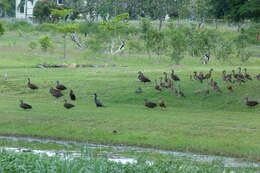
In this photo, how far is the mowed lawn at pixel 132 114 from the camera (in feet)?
65.6

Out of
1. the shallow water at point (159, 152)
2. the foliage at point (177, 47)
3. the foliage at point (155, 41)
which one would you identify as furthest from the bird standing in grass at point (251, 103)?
the foliage at point (155, 41)

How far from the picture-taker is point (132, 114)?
979 inches

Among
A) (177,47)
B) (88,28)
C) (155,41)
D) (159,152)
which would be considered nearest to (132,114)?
(159,152)

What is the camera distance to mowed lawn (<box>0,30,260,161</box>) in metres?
20.0

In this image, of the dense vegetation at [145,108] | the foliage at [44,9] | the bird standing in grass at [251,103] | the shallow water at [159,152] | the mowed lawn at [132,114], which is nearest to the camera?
the shallow water at [159,152]

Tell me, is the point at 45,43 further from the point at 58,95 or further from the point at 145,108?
the point at 145,108

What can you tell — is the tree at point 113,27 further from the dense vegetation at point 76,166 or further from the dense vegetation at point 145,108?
the dense vegetation at point 76,166

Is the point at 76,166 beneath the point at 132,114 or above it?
above

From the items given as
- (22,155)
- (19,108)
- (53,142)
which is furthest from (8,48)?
(22,155)

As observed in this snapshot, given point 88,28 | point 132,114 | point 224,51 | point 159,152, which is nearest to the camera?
point 159,152

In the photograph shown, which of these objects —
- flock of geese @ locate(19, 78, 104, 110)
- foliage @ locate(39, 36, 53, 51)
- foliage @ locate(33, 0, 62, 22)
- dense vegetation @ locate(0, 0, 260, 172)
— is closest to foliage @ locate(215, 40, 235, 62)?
dense vegetation @ locate(0, 0, 260, 172)

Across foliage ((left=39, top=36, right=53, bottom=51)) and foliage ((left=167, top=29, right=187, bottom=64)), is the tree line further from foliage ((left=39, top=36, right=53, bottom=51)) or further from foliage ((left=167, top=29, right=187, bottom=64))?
foliage ((left=167, top=29, right=187, bottom=64))

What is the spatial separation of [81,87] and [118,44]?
105ft

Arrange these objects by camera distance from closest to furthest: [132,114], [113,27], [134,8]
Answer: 1. [132,114]
2. [113,27]
3. [134,8]
